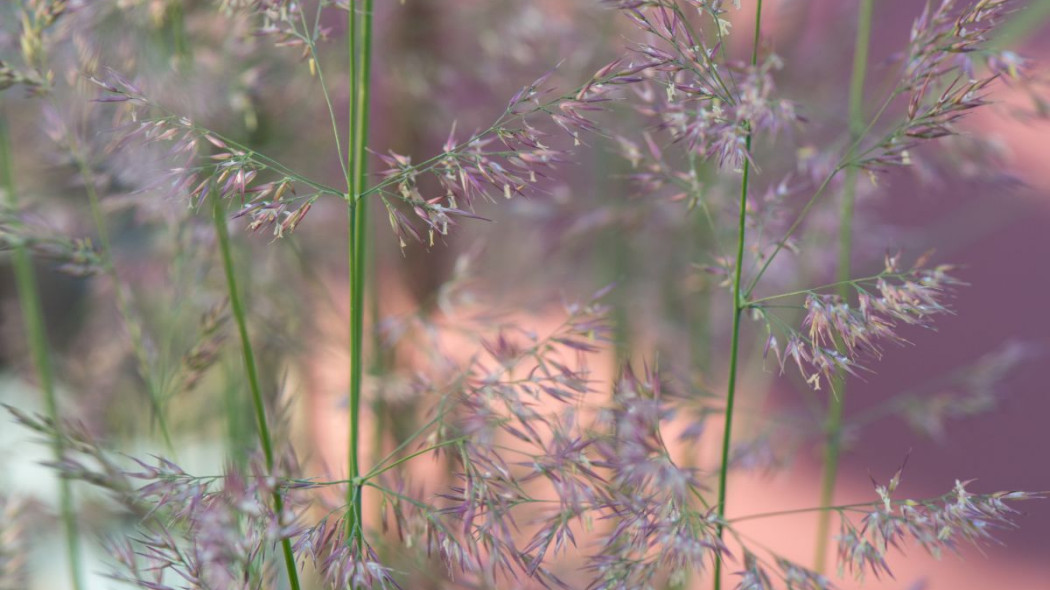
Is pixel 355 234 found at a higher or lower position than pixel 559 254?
lower

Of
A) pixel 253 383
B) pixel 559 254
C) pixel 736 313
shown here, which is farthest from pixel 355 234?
pixel 559 254

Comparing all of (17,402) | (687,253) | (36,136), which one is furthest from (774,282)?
(17,402)

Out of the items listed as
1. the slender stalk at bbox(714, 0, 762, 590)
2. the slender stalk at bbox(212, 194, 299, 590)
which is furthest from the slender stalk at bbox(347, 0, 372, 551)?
the slender stalk at bbox(714, 0, 762, 590)

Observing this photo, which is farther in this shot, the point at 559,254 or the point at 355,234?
the point at 559,254

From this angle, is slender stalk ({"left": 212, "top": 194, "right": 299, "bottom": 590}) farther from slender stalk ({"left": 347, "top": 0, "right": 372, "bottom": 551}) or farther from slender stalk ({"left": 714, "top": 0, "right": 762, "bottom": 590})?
slender stalk ({"left": 714, "top": 0, "right": 762, "bottom": 590})

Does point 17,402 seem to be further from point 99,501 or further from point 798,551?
point 798,551

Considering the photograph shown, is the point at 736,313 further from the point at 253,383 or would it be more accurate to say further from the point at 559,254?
the point at 559,254

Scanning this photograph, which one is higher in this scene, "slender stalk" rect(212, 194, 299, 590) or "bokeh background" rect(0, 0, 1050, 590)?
"bokeh background" rect(0, 0, 1050, 590)

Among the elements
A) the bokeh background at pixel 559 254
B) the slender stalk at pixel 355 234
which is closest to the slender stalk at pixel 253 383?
the slender stalk at pixel 355 234
